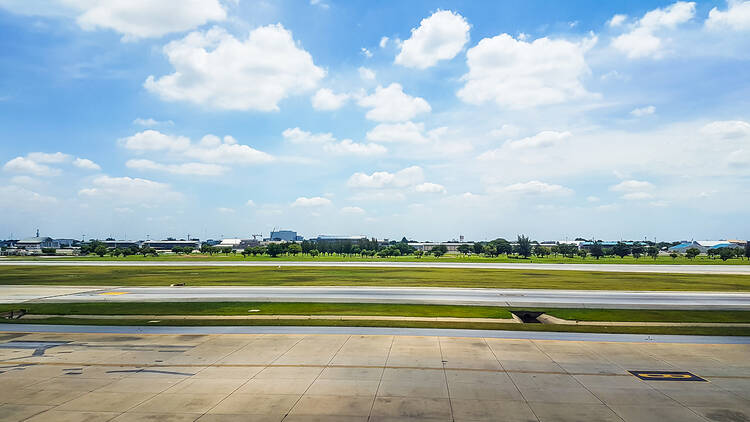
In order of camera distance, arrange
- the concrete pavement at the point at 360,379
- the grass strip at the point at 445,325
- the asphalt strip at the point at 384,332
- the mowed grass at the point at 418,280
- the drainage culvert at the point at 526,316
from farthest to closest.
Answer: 1. the mowed grass at the point at 418,280
2. the drainage culvert at the point at 526,316
3. the grass strip at the point at 445,325
4. the asphalt strip at the point at 384,332
5. the concrete pavement at the point at 360,379

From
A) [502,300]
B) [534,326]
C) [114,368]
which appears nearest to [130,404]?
[114,368]

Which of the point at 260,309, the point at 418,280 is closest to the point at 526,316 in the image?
the point at 260,309

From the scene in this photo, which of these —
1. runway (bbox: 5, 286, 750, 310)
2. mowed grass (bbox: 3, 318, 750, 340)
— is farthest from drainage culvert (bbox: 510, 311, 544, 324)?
mowed grass (bbox: 3, 318, 750, 340)

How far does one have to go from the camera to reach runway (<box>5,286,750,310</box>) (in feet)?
99.5

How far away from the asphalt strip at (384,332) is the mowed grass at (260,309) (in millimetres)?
3916

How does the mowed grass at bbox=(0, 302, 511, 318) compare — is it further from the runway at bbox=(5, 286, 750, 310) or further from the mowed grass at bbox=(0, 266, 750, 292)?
the mowed grass at bbox=(0, 266, 750, 292)

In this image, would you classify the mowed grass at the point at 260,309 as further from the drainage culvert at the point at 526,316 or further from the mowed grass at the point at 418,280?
the mowed grass at the point at 418,280

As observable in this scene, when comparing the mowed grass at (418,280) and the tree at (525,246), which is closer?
the mowed grass at (418,280)

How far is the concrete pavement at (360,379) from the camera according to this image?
35.6ft

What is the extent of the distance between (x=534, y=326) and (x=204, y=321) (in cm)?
1809

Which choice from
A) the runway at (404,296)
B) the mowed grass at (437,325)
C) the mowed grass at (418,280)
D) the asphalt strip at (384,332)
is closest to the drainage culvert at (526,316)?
the runway at (404,296)

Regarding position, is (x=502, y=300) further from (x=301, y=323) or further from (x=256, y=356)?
(x=256, y=356)

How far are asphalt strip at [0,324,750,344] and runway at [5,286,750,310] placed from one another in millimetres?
8620

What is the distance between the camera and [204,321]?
23344 mm
